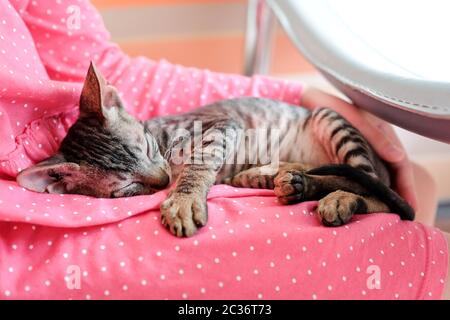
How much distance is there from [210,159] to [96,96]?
12.2 inches

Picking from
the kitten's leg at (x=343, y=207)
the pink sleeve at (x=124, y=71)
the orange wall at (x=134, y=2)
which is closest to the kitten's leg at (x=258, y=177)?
the kitten's leg at (x=343, y=207)

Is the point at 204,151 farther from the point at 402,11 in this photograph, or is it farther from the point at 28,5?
the point at 402,11

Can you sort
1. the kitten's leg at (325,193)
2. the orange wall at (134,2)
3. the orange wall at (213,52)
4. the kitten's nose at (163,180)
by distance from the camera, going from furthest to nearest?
the orange wall at (213,52)
the orange wall at (134,2)
the kitten's nose at (163,180)
the kitten's leg at (325,193)

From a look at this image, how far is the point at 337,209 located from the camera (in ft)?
3.59

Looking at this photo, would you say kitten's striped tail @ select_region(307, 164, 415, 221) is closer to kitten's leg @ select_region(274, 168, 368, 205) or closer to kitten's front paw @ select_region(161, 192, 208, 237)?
kitten's leg @ select_region(274, 168, 368, 205)

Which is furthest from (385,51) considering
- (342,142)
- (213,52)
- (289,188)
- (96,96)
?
(213,52)

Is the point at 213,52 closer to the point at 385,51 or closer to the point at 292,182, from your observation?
the point at 385,51

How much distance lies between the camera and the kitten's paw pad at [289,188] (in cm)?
118

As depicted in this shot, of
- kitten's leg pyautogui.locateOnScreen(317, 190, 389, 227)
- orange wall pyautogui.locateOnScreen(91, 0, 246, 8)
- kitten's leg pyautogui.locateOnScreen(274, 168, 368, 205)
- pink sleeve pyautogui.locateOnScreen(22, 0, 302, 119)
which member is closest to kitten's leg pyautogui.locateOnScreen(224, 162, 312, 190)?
kitten's leg pyautogui.locateOnScreen(274, 168, 368, 205)

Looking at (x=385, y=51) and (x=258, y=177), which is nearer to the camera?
(x=258, y=177)

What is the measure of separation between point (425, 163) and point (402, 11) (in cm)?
86

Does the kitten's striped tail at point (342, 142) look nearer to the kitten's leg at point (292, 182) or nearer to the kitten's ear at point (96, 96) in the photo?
the kitten's leg at point (292, 182)

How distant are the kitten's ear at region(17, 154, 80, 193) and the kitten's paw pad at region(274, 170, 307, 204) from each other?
18.3 inches

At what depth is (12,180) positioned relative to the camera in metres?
1.18
